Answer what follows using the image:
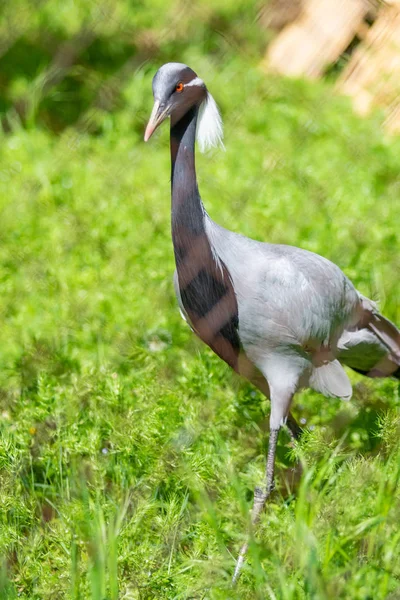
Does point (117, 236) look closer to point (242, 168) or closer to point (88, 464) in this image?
point (242, 168)

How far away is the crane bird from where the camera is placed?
7.84 feet

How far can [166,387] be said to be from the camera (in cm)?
280

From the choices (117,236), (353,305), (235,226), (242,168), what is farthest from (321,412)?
(242,168)

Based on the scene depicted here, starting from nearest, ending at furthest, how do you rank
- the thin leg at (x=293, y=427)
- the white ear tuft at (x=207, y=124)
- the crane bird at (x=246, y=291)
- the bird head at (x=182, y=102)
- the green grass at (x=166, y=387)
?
the green grass at (x=166, y=387), the bird head at (x=182, y=102), the crane bird at (x=246, y=291), the white ear tuft at (x=207, y=124), the thin leg at (x=293, y=427)

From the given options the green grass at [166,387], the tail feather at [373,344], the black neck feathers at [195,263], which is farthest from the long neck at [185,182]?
the tail feather at [373,344]

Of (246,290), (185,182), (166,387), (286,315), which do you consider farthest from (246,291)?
(166,387)

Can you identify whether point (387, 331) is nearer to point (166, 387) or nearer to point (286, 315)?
point (286, 315)

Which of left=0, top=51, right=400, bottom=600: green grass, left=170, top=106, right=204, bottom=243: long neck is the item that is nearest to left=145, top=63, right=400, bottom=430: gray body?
left=170, top=106, right=204, bottom=243: long neck

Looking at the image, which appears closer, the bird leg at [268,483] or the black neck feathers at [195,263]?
Answer: the black neck feathers at [195,263]

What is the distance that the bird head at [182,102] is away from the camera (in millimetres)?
2283

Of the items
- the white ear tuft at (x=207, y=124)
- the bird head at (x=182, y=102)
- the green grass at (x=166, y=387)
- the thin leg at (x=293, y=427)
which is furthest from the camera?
the thin leg at (x=293, y=427)

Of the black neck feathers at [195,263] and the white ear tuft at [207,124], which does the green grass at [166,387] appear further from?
the white ear tuft at [207,124]

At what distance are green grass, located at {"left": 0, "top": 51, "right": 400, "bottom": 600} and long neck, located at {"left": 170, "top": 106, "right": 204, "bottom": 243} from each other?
59 cm

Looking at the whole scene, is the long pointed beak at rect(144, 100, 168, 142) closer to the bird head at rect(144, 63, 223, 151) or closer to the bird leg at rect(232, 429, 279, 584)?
the bird head at rect(144, 63, 223, 151)
